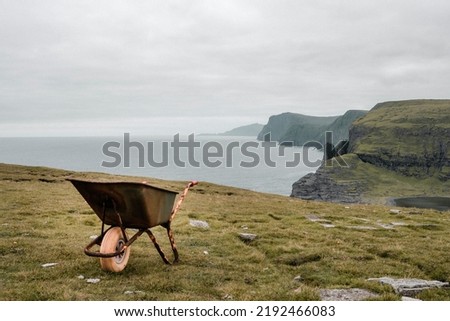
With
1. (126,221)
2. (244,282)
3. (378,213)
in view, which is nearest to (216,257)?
(244,282)

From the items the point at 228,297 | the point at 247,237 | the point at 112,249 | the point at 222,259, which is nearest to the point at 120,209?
the point at 112,249

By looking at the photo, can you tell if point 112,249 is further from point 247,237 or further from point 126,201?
point 247,237

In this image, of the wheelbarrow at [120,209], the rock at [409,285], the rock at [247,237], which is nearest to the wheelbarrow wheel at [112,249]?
the wheelbarrow at [120,209]

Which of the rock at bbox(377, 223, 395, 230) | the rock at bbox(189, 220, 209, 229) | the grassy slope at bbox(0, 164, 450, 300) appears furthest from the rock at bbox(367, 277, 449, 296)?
the rock at bbox(377, 223, 395, 230)

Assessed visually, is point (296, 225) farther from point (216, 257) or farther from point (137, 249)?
point (137, 249)

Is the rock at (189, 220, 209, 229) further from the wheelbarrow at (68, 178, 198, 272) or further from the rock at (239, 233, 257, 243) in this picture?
the wheelbarrow at (68, 178, 198, 272)

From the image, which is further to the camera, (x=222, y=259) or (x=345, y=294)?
(x=222, y=259)

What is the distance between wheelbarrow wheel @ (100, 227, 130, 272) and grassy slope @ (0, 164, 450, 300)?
0.25 m

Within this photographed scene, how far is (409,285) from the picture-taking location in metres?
9.82

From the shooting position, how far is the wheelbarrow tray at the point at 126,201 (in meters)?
10.0

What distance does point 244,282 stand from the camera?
410 inches

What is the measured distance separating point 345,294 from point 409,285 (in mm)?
1933

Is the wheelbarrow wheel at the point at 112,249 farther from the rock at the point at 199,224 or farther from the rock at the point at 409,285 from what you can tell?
the rock at the point at 199,224

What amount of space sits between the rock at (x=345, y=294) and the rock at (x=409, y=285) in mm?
824
